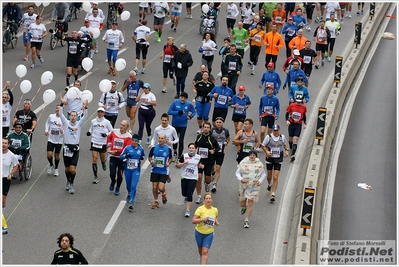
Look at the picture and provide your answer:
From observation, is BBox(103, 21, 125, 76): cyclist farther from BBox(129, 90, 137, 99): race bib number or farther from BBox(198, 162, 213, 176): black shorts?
BBox(198, 162, 213, 176): black shorts

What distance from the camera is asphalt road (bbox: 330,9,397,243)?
63.3ft

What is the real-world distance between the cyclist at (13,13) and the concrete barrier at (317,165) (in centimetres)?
961

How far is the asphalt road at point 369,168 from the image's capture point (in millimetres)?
19281

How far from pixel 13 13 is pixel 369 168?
1279cm

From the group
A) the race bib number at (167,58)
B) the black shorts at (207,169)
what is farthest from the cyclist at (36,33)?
the black shorts at (207,169)

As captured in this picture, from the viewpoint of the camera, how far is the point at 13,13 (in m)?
30.2

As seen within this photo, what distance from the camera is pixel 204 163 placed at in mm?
19438

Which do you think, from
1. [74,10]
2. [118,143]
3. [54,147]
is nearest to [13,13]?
[74,10]

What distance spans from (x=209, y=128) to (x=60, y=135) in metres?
3.06

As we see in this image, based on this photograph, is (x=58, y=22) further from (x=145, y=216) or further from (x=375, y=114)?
(x=145, y=216)

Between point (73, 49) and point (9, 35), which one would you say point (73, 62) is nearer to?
point (73, 49)

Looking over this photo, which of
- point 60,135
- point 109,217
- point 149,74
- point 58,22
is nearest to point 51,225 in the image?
point 109,217

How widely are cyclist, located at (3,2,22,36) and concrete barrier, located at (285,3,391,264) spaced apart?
31.5ft

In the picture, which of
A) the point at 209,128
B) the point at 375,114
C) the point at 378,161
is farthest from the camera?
the point at 375,114
